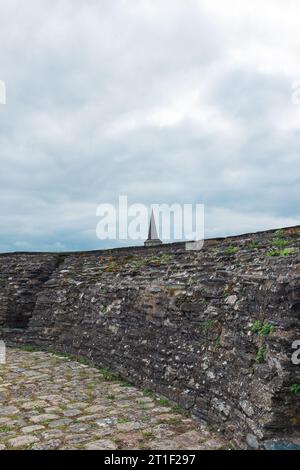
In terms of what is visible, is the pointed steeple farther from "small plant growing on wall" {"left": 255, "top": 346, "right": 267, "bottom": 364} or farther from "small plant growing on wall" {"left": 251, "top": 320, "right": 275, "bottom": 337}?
"small plant growing on wall" {"left": 255, "top": 346, "right": 267, "bottom": 364}

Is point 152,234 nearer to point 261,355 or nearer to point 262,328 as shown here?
point 262,328

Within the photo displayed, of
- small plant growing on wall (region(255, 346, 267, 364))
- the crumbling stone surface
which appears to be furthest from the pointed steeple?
small plant growing on wall (region(255, 346, 267, 364))

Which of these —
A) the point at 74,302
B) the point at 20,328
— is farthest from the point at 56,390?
the point at 20,328

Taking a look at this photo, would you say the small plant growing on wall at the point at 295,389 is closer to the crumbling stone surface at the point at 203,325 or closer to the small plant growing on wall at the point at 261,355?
the crumbling stone surface at the point at 203,325

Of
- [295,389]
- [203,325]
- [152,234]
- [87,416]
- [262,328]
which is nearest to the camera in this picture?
[295,389]

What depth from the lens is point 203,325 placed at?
707 centimetres

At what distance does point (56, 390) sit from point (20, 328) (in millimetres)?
6524

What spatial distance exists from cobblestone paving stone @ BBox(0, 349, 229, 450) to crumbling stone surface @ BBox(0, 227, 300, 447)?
382 millimetres

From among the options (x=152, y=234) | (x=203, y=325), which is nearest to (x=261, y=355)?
(x=203, y=325)

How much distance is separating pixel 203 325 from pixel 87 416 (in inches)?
93.5

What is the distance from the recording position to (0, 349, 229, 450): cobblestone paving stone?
5.56m

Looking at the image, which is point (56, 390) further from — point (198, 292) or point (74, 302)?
point (74, 302)

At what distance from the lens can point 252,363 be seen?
5625 millimetres

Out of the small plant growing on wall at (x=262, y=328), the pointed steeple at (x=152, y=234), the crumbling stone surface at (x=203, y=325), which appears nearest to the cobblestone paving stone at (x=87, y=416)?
the crumbling stone surface at (x=203, y=325)
